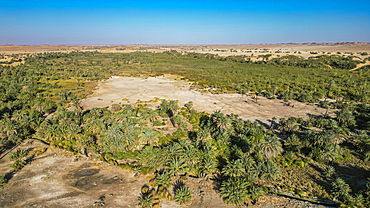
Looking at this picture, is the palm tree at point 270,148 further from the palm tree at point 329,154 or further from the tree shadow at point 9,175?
the tree shadow at point 9,175

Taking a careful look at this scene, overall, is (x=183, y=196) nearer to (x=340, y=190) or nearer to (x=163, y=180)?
(x=163, y=180)

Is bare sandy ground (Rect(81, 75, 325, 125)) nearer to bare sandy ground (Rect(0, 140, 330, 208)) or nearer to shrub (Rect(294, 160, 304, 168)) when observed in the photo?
shrub (Rect(294, 160, 304, 168))

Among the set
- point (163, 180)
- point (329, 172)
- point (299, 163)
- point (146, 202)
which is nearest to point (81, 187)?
point (146, 202)

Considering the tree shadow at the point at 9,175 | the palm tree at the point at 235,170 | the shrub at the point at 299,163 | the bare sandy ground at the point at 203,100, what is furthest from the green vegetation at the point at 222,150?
the bare sandy ground at the point at 203,100

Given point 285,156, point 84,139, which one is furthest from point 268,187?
point 84,139

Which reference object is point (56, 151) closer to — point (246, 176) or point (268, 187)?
point (246, 176)

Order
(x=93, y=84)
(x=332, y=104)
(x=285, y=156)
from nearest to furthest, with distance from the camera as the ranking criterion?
(x=285, y=156) → (x=332, y=104) → (x=93, y=84)
